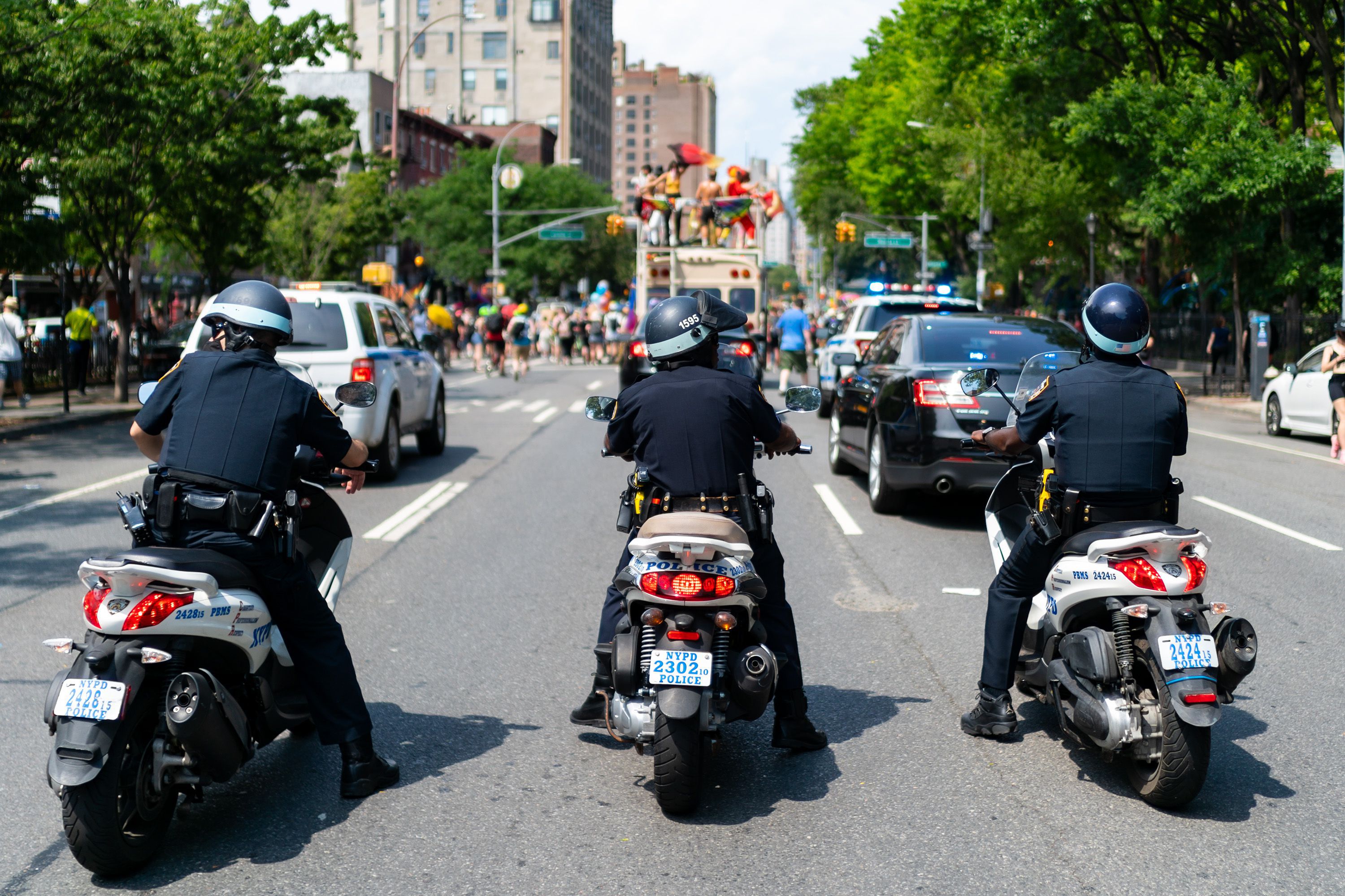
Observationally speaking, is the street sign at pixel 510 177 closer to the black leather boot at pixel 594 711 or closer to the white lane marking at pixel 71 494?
the white lane marking at pixel 71 494

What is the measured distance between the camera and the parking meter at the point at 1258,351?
25125 millimetres

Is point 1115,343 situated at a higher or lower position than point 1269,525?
higher

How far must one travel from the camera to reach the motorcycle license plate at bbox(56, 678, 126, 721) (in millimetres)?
3787

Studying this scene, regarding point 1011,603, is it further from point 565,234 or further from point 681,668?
point 565,234

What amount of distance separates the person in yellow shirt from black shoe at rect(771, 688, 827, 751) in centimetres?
2236

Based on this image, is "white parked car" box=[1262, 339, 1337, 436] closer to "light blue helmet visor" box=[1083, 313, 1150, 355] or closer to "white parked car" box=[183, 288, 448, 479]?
"white parked car" box=[183, 288, 448, 479]

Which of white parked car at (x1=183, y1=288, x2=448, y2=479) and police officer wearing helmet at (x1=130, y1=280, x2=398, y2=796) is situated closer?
police officer wearing helmet at (x1=130, y1=280, x2=398, y2=796)

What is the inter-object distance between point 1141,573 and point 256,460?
9.43 ft

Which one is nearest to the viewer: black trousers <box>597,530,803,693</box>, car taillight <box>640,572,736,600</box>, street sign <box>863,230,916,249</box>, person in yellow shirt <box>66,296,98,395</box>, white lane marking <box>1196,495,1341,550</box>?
car taillight <box>640,572,736,600</box>

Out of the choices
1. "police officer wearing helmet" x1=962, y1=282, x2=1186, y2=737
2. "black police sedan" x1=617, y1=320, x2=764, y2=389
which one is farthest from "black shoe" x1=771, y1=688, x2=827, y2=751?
"black police sedan" x1=617, y1=320, x2=764, y2=389

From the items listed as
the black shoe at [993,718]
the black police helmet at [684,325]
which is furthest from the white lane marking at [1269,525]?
the black police helmet at [684,325]

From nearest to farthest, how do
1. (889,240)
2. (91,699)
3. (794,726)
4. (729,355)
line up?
(91,699) < (794,726) < (729,355) < (889,240)

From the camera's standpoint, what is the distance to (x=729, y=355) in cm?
1686

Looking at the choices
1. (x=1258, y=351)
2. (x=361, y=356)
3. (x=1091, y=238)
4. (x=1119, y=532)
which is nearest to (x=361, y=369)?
(x=361, y=356)
